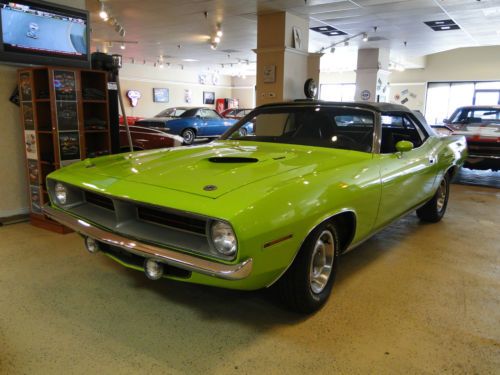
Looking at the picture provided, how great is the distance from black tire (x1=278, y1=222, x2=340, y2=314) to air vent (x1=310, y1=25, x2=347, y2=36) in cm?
761

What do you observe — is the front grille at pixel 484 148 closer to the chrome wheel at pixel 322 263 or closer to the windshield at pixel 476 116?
the windshield at pixel 476 116

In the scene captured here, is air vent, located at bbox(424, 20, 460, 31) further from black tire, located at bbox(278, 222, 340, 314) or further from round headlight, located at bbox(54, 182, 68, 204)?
round headlight, located at bbox(54, 182, 68, 204)

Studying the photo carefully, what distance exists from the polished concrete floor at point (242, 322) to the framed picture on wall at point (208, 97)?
19.9 metres

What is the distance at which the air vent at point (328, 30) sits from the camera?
29.5 feet

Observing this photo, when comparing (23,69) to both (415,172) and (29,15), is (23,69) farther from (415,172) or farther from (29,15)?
(415,172)

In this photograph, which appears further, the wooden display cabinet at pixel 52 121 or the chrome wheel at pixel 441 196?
the chrome wheel at pixel 441 196

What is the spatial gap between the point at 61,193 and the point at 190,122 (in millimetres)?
10539

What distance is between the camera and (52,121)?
3971 mm

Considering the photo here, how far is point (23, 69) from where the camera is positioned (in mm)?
4125

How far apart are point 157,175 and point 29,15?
9.74 feet

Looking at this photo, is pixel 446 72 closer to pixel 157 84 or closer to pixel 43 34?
pixel 157 84

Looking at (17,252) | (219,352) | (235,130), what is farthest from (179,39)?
(219,352)

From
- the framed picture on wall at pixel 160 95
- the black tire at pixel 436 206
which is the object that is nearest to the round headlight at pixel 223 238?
the black tire at pixel 436 206

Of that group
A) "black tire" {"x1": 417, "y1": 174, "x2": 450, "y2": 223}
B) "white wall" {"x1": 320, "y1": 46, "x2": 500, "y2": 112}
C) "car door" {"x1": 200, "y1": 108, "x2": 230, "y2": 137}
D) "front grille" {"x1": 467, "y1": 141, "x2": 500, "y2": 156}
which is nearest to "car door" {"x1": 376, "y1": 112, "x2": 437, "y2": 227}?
"black tire" {"x1": 417, "y1": 174, "x2": 450, "y2": 223}
